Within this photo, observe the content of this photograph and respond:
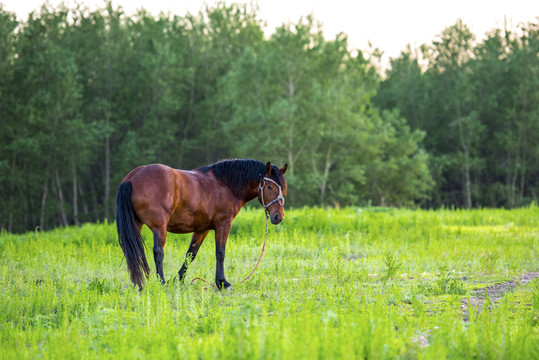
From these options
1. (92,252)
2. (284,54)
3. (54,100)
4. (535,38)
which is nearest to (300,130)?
(284,54)

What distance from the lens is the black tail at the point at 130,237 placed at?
689cm

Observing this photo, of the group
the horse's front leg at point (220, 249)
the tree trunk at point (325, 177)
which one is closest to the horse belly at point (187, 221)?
the horse's front leg at point (220, 249)

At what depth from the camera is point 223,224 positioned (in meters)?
7.84

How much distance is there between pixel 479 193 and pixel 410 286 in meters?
47.3

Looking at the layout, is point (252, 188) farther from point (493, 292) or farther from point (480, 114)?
point (480, 114)

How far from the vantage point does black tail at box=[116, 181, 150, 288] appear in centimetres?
689

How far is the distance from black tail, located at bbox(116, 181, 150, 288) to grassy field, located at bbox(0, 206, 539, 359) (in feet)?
1.00

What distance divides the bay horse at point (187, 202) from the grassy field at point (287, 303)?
1.72 feet

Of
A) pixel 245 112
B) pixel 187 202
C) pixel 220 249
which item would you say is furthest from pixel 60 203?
pixel 187 202

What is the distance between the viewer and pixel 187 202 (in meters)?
7.46

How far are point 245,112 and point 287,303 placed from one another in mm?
35280

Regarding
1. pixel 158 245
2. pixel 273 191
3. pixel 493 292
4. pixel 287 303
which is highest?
pixel 273 191

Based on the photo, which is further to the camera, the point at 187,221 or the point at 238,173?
the point at 238,173

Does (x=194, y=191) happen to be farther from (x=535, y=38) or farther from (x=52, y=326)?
(x=535, y=38)
